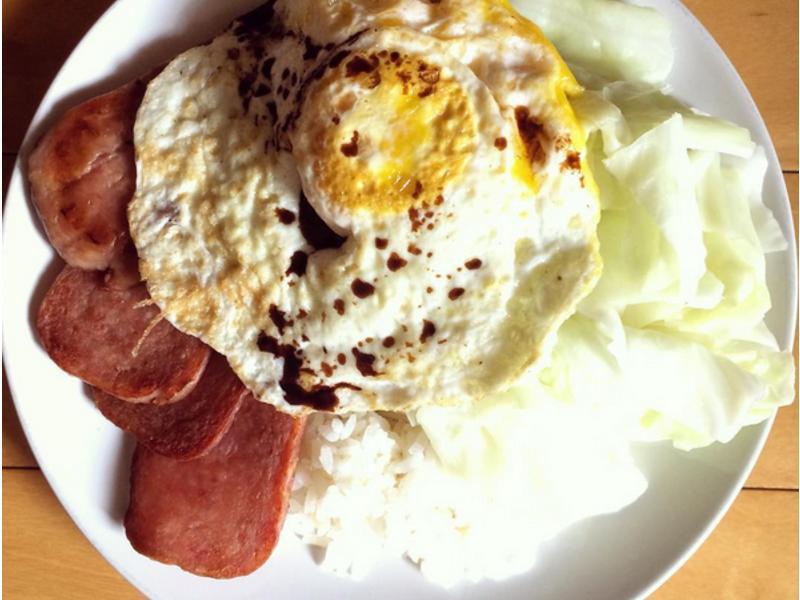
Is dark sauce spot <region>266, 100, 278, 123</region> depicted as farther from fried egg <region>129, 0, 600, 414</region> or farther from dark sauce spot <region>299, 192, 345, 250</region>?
dark sauce spot <region>299, 192, 345, 250</region>

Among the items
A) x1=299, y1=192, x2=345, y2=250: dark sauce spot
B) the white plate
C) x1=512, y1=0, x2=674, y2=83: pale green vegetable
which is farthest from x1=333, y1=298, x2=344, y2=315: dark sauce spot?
x1=512, y1=0, x2=674, y2=83: pale green vegetable

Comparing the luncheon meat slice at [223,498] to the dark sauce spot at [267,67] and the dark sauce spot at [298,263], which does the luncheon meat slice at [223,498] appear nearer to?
the dark sauce spot at [298,263]

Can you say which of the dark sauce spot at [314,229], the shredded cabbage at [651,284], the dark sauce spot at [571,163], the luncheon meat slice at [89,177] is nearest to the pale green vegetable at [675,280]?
the shredded cabbage at [651,284]

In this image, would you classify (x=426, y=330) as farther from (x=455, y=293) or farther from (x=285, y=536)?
(x=285, y=536)

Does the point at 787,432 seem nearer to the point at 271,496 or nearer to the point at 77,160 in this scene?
the point at 271,496

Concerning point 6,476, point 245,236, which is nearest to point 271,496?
point 245,236

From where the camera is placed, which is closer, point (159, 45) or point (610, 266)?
point (610, 266)
